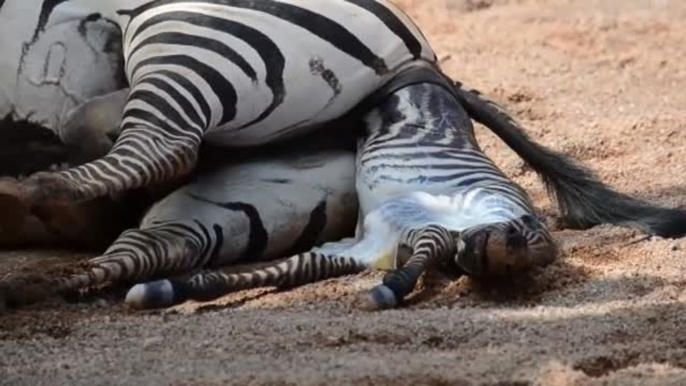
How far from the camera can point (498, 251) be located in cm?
375

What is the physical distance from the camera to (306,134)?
4.40 m

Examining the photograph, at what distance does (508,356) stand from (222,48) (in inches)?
56.2

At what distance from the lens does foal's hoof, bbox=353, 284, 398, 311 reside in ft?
11.9

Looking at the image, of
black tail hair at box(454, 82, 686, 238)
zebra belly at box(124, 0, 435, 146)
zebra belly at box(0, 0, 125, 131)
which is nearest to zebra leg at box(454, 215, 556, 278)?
black tail hair at box(454, 82, 686, 238)

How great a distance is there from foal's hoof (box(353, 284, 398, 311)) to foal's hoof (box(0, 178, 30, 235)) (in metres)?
0.75

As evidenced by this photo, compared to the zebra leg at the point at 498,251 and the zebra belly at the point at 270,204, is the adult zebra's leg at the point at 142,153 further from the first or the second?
the zebra leg at the point at 498,251

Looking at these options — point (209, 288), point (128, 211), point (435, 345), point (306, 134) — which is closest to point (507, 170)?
point (306, 134)

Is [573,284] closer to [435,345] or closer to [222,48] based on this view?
[435,345]

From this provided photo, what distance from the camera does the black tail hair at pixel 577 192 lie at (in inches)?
170

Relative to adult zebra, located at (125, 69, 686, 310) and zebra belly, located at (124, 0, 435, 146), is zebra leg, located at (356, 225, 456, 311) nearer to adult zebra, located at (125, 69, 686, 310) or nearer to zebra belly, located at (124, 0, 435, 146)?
adult zebra, located at (125, 69, 686, 310)

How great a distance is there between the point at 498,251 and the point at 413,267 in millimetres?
192

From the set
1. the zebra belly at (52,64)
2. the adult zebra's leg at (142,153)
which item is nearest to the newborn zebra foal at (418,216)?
the adult zebra's leg at (142,153)

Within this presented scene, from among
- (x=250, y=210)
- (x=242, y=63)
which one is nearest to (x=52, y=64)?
(x=242, y=63)

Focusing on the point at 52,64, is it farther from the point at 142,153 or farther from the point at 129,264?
the point at 129,264
